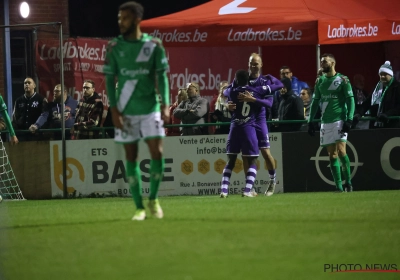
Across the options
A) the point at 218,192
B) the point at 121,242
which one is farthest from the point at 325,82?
the point at 121,242

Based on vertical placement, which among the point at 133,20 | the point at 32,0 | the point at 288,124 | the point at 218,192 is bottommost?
the point at 218,192

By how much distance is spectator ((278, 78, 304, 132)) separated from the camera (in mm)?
19188

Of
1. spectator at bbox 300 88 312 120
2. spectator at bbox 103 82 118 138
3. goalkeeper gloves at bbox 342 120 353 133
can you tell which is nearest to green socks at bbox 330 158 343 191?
goalkeeper gloves at bbox 342 120 353 133

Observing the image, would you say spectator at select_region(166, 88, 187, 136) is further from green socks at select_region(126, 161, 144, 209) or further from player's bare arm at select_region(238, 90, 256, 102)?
green socks at select_region(126, 161, 144, 209)

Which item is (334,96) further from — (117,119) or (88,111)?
(117,119)

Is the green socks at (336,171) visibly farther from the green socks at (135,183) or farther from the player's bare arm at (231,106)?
the green socks at (135,183)

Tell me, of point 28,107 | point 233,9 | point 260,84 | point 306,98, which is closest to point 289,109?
point 306,98

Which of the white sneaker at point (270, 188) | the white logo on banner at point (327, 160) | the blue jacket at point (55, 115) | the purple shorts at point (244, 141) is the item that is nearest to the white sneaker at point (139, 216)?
the purple shorts at point (244, 141)

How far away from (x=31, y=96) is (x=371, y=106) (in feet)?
22.4

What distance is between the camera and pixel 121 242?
347 inches

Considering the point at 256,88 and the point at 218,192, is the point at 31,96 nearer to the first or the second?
the point at 218,192

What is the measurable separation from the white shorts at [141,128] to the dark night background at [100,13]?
55.8 feet

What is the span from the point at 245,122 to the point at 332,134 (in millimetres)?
1769

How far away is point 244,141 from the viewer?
53.5 feet
